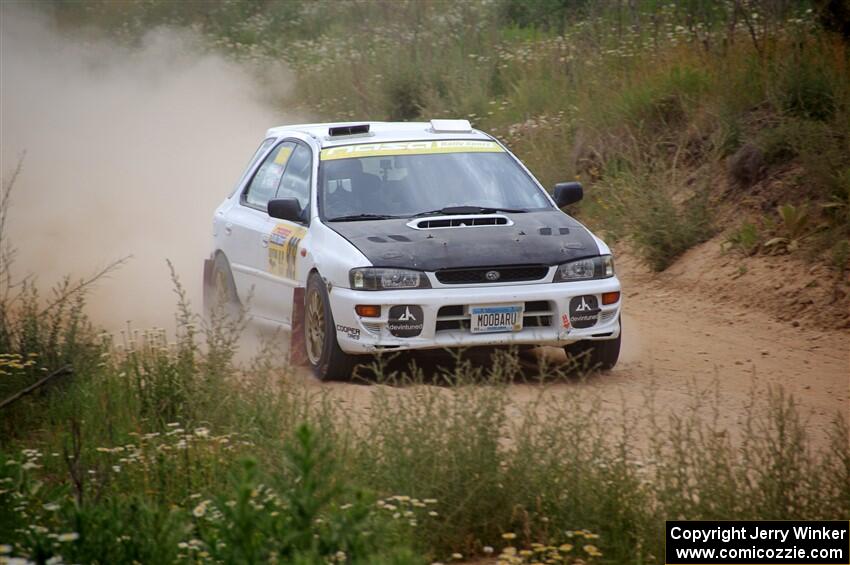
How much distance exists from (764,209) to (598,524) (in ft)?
26.6

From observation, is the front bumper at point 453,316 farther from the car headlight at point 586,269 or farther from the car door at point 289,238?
the car door at point 289,238

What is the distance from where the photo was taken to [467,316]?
354 inches

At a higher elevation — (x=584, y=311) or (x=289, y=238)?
(x=289, y=238)

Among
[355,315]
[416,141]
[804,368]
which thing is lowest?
Answer: [804,368]

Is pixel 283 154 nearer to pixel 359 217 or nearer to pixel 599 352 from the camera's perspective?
pixel 359 217

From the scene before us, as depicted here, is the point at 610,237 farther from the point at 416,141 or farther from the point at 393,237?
the point at 393,237

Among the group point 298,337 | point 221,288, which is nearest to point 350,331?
point 298,337

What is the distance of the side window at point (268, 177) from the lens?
36.0 ft

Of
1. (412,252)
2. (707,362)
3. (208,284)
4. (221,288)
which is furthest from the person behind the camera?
(208,284)

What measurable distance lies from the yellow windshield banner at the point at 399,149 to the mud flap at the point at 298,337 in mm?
1146

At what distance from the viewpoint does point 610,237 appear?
1480 centimetres

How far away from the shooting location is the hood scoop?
952 centimetres

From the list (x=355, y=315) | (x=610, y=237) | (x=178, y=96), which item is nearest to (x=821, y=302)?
(x=610, y=237)

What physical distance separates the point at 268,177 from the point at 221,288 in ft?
3.38
